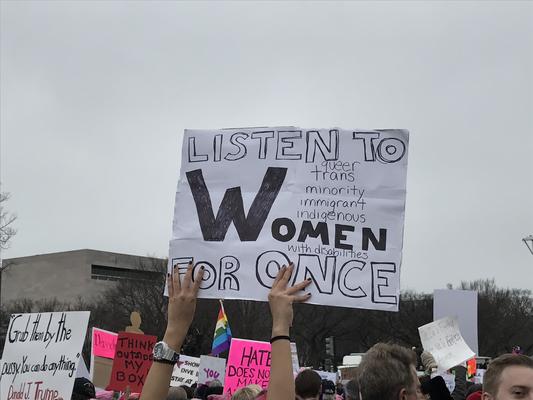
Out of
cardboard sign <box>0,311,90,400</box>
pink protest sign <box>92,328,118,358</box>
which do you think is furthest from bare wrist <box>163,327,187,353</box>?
pink protest sign <box>92,328,118,358</box>

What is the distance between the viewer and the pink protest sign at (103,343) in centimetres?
1054

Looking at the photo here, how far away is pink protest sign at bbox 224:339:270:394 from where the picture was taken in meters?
10.4

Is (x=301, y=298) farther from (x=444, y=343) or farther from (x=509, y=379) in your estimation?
(x=444, y=343)

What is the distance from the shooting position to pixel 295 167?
4566mm

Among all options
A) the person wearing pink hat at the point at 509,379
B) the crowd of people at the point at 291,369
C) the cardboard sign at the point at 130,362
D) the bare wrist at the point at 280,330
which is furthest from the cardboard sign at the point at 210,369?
the bare wrist at the point at 280,330

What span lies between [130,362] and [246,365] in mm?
2544

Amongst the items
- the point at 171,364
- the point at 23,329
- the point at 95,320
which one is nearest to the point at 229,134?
the point at 171,364

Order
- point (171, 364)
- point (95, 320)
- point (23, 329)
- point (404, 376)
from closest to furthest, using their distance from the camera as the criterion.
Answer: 1. point (404, 376)
2. point (171, 364)
3. point (23, 329)
4. point (95, 320)

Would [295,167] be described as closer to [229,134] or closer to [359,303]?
[229,134]

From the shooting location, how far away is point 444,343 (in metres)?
10.4

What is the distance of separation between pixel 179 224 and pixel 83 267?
88.6 m

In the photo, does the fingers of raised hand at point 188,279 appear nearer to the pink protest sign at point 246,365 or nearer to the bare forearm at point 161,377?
the bare forearm at point 161,377

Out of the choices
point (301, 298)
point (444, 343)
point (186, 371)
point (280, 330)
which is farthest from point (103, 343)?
point (280, 330)

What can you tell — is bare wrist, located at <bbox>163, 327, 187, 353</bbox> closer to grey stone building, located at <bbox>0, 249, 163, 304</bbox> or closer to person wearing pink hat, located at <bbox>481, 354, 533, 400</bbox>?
person wearing pink hat, located at <bbox>481, 354, 533, 400</bbox>
